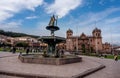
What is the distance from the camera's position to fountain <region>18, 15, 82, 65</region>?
1325cm

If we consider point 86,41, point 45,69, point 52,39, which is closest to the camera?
point 45,69

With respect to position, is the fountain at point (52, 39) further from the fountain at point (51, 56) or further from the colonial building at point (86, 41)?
the colonial building at point (86, 41)

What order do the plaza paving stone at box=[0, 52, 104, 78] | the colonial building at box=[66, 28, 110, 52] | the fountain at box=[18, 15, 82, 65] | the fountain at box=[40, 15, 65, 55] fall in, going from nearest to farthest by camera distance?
the plaza paving stone at box=[0, 52, 104, 78] → the fountain at box=[18, 15, 82, 65] → the fountain at box=[40, 15, 65, 55] → the colonial building at box=[66, 28, 110, 52]

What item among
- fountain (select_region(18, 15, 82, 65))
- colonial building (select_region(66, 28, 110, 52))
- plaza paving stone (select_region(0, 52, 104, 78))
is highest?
colonial building (select_region(66, 28, 110, 52))

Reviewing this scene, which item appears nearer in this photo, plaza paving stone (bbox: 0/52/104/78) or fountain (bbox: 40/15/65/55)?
plaza paving stone (bbox: 0/52/104/78)

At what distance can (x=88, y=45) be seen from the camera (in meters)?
97.8

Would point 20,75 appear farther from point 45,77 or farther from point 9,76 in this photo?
point 45,77

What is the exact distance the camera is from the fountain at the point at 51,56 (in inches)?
521

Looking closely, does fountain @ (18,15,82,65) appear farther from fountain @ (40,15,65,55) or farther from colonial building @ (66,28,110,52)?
colonial building @ (66,28,110,52)

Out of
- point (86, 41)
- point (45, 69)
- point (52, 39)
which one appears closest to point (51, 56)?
point (52, 39)

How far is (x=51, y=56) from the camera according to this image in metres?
17.7

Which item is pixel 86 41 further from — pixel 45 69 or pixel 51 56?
pixel 45 69

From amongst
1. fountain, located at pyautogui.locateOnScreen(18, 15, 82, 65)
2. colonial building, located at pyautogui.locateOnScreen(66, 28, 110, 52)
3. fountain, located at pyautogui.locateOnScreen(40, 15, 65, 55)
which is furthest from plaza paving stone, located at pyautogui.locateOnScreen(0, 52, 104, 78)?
colonial building, located at pyautogui.locateOnScreen(66, 28, 110, 52)

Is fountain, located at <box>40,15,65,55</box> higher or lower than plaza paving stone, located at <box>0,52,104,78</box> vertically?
higher
